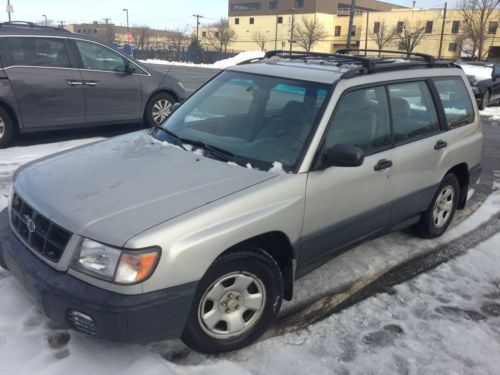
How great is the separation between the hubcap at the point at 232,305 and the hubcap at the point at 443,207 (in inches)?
99.3

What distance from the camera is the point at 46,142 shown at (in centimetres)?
770

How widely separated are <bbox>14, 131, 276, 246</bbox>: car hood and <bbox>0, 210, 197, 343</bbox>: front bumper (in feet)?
0.92

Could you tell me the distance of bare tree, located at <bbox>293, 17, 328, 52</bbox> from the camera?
70.1 m

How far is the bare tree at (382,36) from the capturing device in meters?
62.9

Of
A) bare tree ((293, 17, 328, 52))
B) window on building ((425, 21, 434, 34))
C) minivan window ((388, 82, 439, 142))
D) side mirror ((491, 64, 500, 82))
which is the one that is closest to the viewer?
minivan window ((388, 82, 439, 142))

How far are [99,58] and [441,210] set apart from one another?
5.94 meters

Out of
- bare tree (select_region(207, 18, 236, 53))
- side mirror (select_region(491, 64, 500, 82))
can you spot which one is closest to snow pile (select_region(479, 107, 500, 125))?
side mirror (select_region(491, 64, 500, 82))

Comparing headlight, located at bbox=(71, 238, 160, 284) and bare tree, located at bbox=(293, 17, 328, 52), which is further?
bare tree, located at bbox=(293, 17, 328, 52)

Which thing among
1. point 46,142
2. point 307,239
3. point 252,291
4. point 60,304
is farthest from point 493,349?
point 46,142

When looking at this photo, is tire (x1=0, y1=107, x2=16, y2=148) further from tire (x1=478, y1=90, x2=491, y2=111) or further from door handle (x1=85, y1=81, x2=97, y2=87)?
tire (x1=478, y1=90, x2=491, y2=111)

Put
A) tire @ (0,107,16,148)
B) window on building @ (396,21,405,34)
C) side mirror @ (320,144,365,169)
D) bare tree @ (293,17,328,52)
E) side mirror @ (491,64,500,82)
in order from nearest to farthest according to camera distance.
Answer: side mirror @ (320,144,365,169), tire @ (0,107,16,148), side mirror @ (491,64,500,82), window on building @ (396,21,405,34), bare tree @ (293,17,328,52)

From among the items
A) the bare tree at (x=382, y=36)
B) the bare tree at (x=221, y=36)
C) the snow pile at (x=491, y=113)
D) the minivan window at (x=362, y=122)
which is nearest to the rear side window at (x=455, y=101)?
the minivan window at (x=362, y=122)

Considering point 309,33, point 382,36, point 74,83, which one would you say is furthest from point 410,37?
point 74,83

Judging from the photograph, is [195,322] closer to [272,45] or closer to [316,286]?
[316,286]
